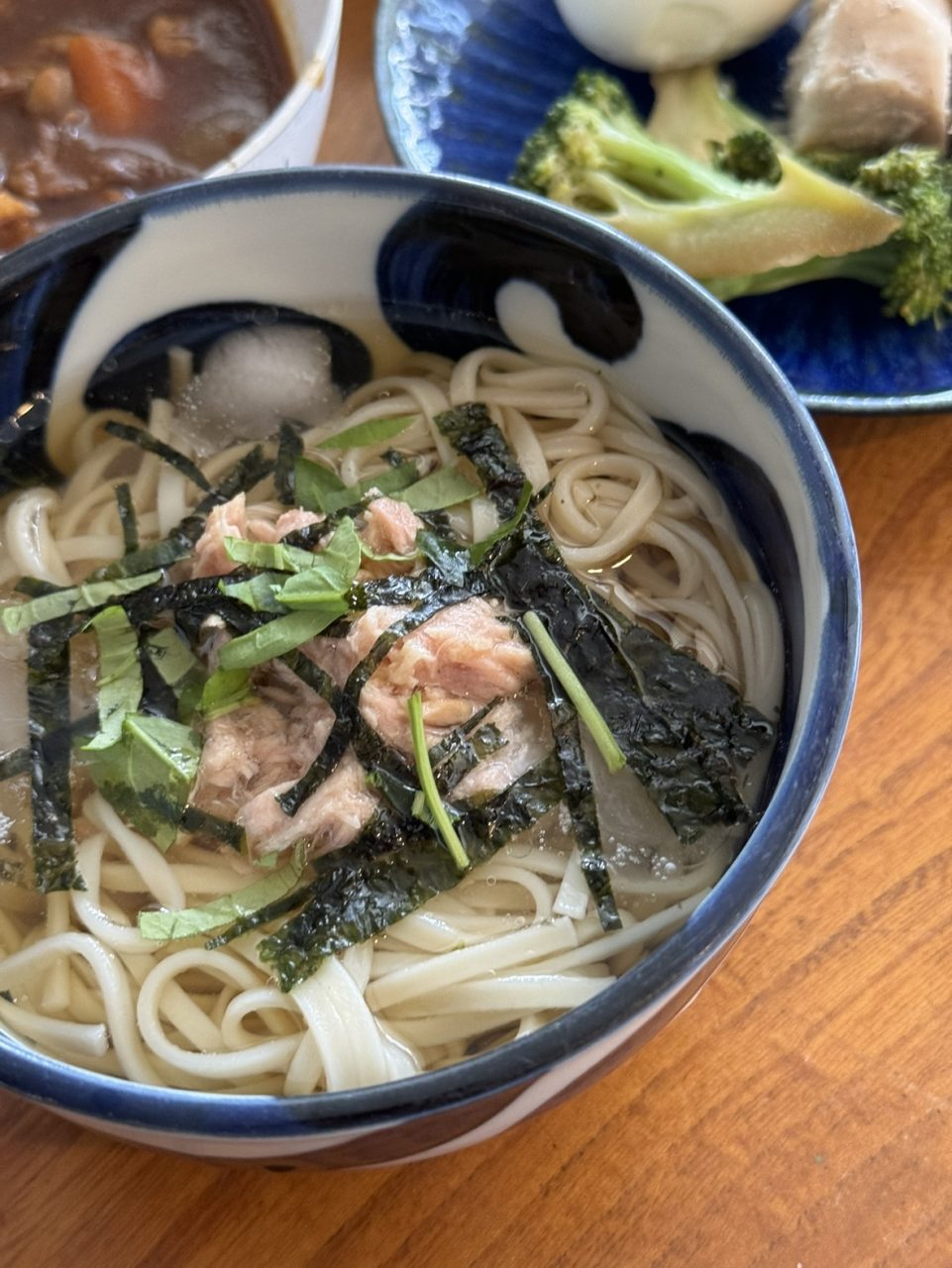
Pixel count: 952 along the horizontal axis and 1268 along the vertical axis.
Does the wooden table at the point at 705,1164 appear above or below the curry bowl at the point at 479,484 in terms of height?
below

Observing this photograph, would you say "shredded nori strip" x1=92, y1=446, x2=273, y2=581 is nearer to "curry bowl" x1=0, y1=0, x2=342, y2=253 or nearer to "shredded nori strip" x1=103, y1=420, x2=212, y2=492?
"shredded nori strip" x1=103, y1=420, x2=212, y2=492

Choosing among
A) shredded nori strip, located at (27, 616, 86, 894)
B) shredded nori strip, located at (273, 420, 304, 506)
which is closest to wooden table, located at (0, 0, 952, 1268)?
shredded nori strip, located at (27, 616, 86, 894)

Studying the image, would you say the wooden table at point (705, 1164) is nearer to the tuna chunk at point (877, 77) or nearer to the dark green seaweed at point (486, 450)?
the dark green seaweed at point (486, 450)

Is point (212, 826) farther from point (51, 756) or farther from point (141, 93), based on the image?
point (141, 93)

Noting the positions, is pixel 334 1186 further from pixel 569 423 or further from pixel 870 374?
pixel 870 374

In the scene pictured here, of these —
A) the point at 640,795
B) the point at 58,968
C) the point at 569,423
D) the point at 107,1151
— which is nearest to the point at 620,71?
the point at 569,423

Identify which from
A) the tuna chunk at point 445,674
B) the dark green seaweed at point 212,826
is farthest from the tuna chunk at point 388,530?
the dark green seaweed at point 212,826

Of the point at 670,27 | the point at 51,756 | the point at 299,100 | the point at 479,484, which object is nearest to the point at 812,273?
the point at 670,27
